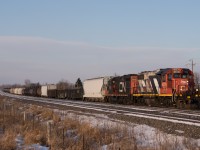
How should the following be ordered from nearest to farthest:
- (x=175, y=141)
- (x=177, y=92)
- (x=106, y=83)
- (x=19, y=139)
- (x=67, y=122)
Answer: (x=175, y=141) → (x=19, y=139) → (x=67, y=122) → (x=177, y=92) → (x=106, y=83)

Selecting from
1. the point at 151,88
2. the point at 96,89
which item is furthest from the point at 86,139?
the point at 96,89

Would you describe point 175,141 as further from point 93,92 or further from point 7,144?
point 93,92

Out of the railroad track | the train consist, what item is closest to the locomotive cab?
the train consist

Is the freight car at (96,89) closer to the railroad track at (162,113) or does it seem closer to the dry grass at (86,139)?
the railroad track at (162,113)

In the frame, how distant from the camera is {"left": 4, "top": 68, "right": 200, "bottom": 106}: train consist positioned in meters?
27.5

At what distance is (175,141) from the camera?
460 inches

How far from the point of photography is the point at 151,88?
3156 centimetres

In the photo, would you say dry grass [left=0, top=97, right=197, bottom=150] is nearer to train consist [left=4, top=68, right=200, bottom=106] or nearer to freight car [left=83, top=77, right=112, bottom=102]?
train consist [left=4, top=68, right=200, bottom=106]

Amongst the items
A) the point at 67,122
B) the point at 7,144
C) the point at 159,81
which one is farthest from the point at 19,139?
the point at 159,81

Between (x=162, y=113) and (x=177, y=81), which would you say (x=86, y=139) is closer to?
(x=162, y=113)

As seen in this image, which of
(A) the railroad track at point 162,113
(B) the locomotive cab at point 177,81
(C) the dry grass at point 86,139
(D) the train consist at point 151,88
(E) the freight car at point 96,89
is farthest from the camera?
(E) the freight car at point 96,89

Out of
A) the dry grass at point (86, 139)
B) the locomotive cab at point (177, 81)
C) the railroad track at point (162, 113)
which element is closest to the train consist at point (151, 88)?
the locomotive cab at point (177, 81)

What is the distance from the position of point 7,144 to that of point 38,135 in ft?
7.49

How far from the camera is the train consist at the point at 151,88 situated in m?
27.5
